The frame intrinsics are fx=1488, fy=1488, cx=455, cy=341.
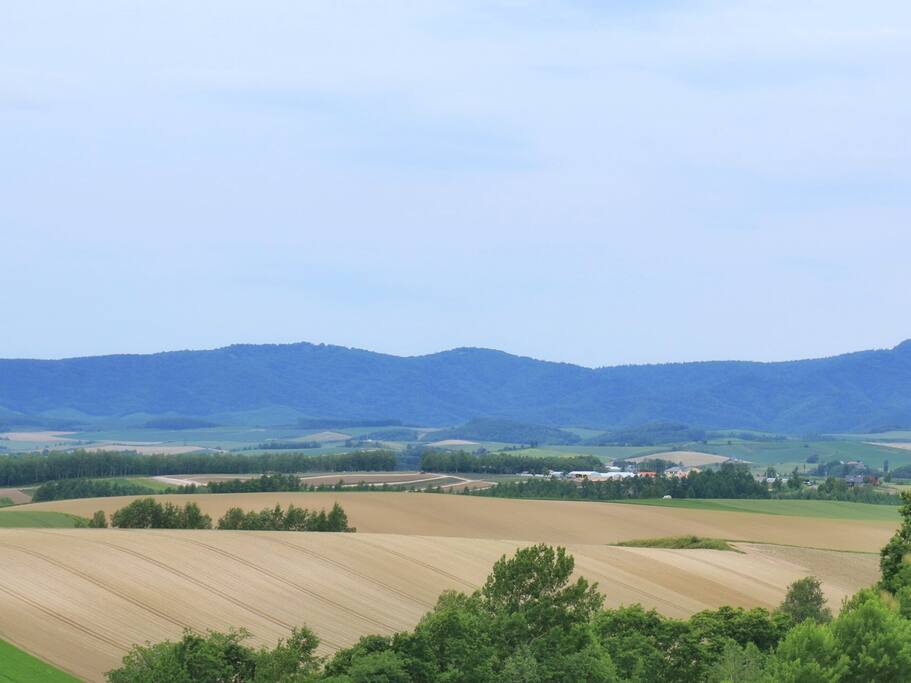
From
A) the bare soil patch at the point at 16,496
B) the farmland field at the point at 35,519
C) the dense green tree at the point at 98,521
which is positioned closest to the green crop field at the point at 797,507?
the dense green tree at the point at 98,521

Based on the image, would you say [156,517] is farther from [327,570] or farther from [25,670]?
[25,670]

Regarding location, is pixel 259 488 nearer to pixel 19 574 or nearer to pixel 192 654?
pixel 19 574

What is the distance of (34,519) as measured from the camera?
379 feet

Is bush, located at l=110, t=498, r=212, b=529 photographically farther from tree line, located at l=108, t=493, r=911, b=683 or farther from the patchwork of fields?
tree line, located at l=108, t=493, r=911, b=683

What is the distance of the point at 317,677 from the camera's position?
166 feet

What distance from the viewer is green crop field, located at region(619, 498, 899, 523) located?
153875 millimetres

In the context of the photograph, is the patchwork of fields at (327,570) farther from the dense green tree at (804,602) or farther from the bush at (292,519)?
the dense green tree at (804,602)

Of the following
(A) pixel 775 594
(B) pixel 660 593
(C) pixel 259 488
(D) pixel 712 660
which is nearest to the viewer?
(D) pixel 712 660

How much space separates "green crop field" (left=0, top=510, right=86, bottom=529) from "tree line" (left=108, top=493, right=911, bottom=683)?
54.2 metres

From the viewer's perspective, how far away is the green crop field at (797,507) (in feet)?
505

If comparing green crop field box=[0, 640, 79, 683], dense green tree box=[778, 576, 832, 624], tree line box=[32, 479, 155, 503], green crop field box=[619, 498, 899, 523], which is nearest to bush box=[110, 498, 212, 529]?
tree line box=[32, 479, 155, 503]

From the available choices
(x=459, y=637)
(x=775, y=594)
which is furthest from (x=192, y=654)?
(x=775, y=594)

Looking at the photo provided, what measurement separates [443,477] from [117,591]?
13265 centimetres

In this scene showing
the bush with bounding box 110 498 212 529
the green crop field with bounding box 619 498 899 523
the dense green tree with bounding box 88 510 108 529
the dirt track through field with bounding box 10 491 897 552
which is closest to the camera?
the bush with bounding box 110 498 212 529
